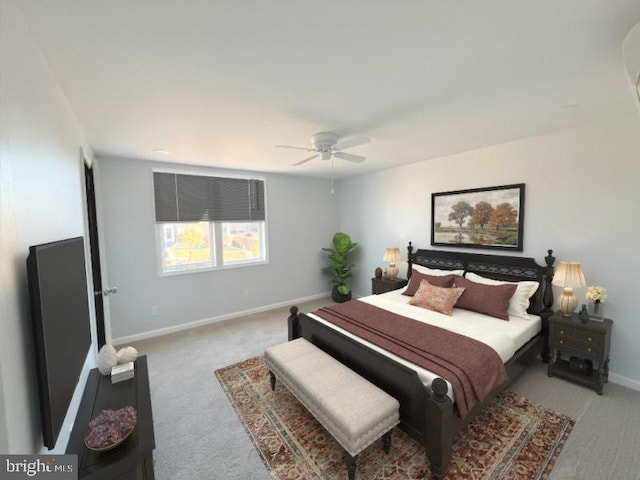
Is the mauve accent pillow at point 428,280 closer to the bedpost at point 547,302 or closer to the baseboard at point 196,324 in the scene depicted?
the bedpost at point 547,302

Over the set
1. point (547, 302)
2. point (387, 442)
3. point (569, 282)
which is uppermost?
point (569, 282)

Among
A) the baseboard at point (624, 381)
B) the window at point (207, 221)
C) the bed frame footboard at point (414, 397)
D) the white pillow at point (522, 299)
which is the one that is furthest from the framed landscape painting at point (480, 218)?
the window at point (207, 221)

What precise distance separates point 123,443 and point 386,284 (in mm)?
3500

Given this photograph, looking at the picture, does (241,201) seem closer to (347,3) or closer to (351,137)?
(351,137)

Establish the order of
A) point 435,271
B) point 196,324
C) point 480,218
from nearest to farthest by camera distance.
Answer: point 480,218 < point 435,271 < point 196,324

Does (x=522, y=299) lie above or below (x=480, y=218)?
below

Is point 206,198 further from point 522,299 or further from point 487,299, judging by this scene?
point 522,299

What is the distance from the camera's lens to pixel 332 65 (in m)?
1.54

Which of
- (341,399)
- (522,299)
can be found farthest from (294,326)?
(522,299)

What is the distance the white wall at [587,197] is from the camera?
242 cm

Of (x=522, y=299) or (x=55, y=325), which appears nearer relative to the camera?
(x=55, y=325)

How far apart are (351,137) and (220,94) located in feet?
4.52

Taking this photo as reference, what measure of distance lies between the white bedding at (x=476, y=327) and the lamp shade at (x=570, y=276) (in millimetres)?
476

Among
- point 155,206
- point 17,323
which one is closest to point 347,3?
→ point 17,323
